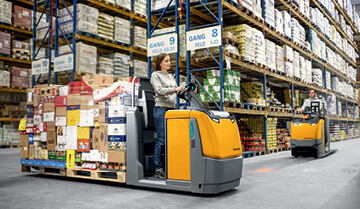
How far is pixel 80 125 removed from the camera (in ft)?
15.6

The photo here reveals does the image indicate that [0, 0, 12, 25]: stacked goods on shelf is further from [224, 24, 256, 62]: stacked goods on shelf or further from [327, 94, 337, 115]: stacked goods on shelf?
[327, 94, 337, 115]: stacked goods on shelf

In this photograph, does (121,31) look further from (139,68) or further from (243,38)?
(243,38)

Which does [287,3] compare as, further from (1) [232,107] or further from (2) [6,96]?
(2) [6,96]

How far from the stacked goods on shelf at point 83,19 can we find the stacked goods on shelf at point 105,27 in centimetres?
19

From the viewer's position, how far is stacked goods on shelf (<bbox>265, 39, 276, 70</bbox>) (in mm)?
9344

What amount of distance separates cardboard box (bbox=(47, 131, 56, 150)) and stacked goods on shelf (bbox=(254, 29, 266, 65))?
226 inches

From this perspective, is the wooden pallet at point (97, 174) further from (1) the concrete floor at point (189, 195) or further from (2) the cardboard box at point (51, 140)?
(2) the cardboard box at point (51, 140)

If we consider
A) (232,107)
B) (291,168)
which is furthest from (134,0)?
(291,168)

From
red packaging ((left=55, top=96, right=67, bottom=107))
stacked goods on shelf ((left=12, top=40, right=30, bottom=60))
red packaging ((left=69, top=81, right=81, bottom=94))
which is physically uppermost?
stacked goods on shelf ((left=12, top=40, right=30, bottom=60))

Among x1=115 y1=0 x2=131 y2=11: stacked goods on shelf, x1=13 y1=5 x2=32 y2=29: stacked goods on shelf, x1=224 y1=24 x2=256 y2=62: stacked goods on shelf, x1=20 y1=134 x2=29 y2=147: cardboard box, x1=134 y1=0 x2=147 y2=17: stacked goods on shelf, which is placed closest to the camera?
x1=20 y1=134 x2=29 y2=147: cardboard box

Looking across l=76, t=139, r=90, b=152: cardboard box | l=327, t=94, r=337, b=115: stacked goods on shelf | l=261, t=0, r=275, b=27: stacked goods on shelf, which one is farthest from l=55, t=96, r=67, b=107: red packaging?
l=327, t=94, r=337, b=115: stacked goods on shelf

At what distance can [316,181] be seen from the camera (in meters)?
4.70

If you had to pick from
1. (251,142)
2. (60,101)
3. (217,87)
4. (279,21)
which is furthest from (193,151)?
(279,21)

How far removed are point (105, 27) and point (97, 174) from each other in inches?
282
